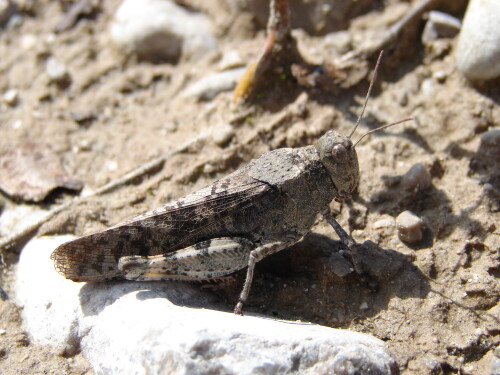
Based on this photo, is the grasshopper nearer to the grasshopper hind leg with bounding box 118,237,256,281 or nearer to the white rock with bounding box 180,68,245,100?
the grasshopper hind leg with bounding box 118,237,256,281

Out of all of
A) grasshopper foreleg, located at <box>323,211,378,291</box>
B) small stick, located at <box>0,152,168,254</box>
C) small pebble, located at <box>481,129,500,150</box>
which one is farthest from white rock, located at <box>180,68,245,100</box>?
small pebble, located at <box>481,129,500,150</box>

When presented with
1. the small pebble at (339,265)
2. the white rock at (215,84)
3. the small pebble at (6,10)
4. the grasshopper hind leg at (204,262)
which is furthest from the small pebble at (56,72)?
the small pebble at (339,265)

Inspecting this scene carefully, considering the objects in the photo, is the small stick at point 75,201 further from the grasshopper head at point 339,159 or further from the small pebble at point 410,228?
the small pebble at point 410,228

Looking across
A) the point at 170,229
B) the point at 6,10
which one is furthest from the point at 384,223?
the point at 6,10

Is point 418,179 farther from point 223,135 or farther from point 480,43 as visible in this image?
point 223,135

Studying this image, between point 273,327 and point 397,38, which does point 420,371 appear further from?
point 397,38

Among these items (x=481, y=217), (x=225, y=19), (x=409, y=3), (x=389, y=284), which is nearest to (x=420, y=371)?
(x=389, y=284)
